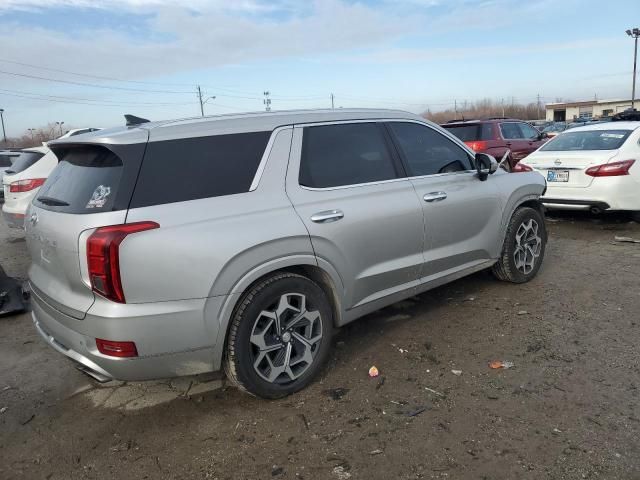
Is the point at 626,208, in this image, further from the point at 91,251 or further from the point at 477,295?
the point at 91,251

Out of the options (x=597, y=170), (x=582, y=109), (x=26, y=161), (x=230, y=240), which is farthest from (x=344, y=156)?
(x=582, y=109)

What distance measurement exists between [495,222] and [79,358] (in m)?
3.59

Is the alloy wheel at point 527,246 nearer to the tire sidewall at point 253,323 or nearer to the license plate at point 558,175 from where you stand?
the tire sidewall at point 253,323

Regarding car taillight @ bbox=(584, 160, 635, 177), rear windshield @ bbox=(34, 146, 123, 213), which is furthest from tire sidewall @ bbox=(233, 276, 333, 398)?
car taillight @ bbox=(584, 160, 635, 177)

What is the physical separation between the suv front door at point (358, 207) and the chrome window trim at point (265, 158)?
4.7 inches

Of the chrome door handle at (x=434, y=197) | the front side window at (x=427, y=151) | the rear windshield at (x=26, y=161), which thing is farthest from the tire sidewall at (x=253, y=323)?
the rear windshield at (x=26, y=161)

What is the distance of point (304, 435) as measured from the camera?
9.60ft

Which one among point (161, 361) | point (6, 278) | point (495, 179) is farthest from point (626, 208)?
point (6, 278)

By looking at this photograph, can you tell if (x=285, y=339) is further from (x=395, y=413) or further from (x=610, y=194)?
(x=610, y=194)

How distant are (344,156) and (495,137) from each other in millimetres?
9298

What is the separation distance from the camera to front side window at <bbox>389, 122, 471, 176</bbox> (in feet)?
13.5

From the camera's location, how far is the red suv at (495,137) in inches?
459

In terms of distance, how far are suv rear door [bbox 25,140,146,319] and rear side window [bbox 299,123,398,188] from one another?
1126 mm

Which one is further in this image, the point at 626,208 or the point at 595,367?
the point at 626,208
